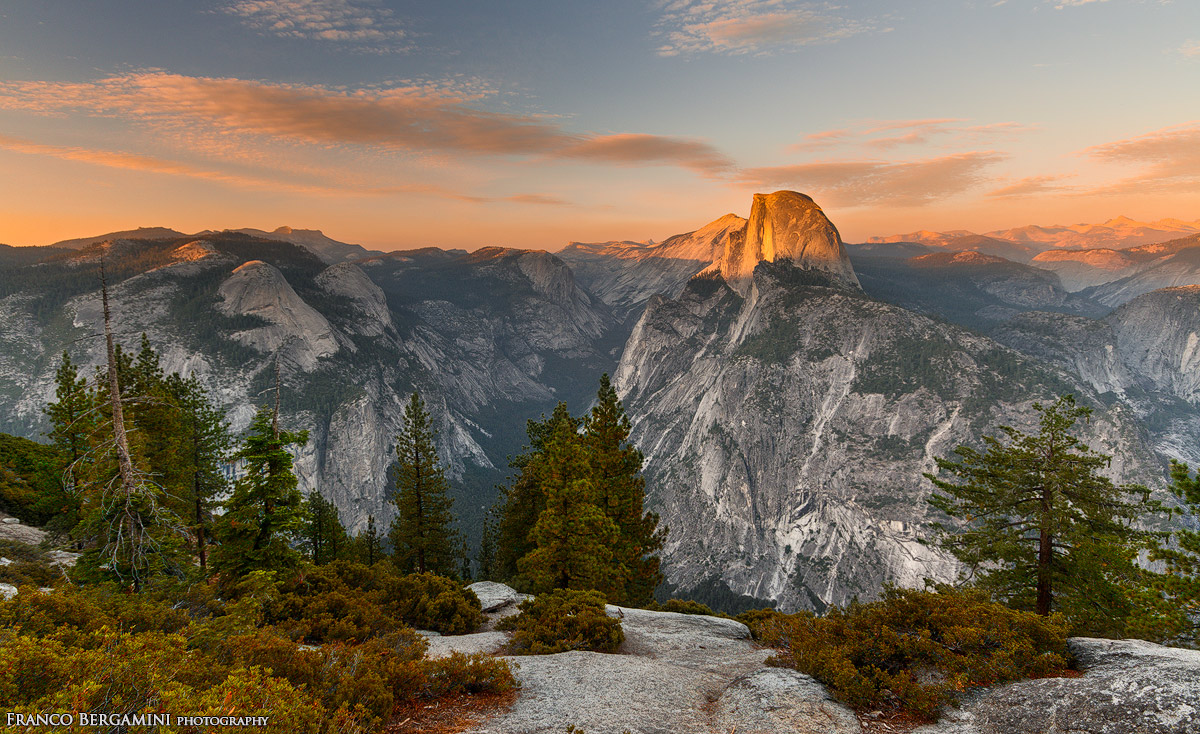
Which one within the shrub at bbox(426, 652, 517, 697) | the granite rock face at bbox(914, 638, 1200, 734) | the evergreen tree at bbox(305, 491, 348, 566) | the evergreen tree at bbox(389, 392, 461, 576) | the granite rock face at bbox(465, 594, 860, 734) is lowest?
the evergreen tree at bbox(305, 491, 348, 566)

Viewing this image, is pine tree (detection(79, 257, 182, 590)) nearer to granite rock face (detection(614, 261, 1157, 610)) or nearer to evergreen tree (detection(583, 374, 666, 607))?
evergreen tree (detection(583, 374, 666, 607))

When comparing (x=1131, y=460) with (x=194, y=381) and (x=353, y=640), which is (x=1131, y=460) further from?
(x=194, y=381)

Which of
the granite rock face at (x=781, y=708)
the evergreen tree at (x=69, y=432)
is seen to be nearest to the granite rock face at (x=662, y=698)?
the granite rock face at (x=781, y=708)

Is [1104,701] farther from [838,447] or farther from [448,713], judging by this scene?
[838,447]

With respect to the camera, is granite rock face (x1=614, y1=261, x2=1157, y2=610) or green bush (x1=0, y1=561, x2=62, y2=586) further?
granite rock face (x1=614, y1=261, x2=1157, y2=610)

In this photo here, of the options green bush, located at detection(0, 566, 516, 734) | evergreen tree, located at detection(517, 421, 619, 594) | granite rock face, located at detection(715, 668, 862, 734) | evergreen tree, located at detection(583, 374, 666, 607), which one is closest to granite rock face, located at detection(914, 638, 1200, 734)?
granite rock face, located at detection(715, 668, 862, 734)

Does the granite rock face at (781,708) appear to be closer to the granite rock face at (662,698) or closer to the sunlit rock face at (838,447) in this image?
the granite rock face at (662,698)
